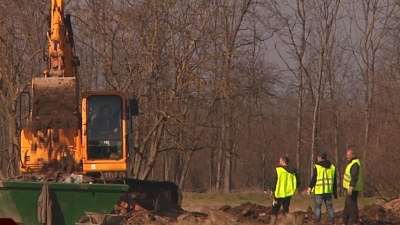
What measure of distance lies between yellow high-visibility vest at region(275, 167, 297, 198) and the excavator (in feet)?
11.6

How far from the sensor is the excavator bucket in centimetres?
1678

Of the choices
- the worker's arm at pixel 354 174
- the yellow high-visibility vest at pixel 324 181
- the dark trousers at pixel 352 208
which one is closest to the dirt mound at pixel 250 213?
the yellow high-visibility vest at pixel 324 181

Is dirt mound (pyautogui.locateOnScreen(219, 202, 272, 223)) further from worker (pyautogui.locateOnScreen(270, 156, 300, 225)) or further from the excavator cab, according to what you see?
the excavator cab

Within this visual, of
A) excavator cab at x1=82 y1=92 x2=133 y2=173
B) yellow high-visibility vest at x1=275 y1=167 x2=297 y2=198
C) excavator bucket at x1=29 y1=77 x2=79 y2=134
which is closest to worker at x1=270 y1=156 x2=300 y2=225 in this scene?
yellow high-visibility vest at x1=275 y1=167 x2=297 y2=198

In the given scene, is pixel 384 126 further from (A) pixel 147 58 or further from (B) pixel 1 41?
(B) pixel 1 41

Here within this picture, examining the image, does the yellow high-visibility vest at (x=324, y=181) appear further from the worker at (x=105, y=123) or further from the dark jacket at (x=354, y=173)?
the worker at (x=105, y=123)

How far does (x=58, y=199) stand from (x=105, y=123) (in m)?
3.75

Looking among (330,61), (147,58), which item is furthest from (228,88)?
(330,61)

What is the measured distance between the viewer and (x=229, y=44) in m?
31.3

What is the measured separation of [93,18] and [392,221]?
40.8 feet

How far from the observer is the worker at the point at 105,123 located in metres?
17.9

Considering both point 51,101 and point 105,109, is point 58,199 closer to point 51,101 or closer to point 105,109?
point 51,101

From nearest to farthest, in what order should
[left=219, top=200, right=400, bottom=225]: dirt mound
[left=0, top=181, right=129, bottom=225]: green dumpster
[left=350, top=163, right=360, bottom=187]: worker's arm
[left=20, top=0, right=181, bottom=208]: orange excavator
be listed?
[left=0, top=181, right=129, bottom=225]: green dumpster < [left=350, top=163, right=360, bottom=187]: worker's arm < [left=20, top=0, right=181, bottom=208]: orange excavator < [left=219, top=200, right=400, bottom=225]: dirt mound

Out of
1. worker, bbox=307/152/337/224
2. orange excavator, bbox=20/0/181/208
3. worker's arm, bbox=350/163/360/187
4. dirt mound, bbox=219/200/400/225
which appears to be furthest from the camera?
dirt mound, bbox=219/200/400/225
